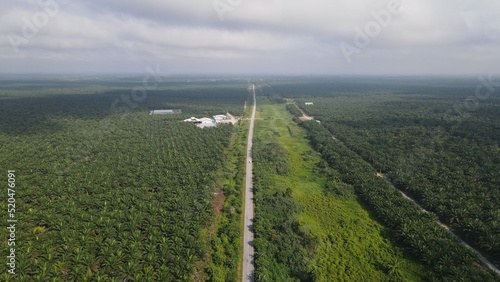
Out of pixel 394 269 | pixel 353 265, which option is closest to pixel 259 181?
pixel 353 265

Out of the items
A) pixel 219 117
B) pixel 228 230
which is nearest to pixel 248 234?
pixel 228 230

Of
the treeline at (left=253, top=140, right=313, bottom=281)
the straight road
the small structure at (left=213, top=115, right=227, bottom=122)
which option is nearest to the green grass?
the treeline at (left=253, top=140, right=313, bottom=281)

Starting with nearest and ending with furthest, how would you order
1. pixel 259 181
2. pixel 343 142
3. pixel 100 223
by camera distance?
pixel 100 223
pixel 259 181
pixel 343 142

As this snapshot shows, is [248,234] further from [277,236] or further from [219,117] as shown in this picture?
[219,117]

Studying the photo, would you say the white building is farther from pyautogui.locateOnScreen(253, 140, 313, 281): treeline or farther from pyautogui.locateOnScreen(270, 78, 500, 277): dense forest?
pyautogui.locateOnScreen(253, 140, 313, 281): treeline

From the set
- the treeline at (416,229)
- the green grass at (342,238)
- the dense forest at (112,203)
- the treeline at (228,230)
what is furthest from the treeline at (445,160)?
the dense forest at (112,203)

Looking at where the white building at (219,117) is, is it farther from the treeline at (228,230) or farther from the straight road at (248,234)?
the straight road at (248,234)

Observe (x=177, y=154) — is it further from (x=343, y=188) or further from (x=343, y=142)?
(x=343, y=142)
